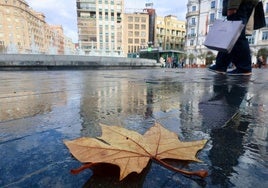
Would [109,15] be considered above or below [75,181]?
above

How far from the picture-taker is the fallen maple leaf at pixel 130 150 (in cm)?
60

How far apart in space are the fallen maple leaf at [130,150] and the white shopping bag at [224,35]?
9.97 ft

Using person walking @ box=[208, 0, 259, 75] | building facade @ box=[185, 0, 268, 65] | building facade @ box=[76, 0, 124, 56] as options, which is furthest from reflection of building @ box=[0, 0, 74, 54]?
person walking @ box=[208, 0, 259, 75]

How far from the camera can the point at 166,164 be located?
2.14ft

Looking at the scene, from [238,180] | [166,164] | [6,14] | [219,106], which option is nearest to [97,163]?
[166,164]

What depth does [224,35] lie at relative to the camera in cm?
350

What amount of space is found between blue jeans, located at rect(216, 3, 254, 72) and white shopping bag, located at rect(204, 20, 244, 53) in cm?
30

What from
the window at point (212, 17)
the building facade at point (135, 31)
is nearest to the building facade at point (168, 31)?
the building facade at point (135, 31)

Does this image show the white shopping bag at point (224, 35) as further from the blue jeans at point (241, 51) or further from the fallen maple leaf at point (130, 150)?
the fallen maple leaf at point (130, 150)

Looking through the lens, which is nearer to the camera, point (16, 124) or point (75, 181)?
point (75, 181)

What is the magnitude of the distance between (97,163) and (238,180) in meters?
0.42

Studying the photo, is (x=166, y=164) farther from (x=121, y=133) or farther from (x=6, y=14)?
(x=6, y=14)

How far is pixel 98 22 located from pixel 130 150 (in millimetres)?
84997

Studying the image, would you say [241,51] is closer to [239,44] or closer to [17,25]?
[239,44]
